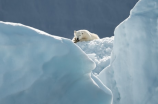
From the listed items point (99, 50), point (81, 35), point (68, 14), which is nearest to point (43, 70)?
point (99, 50)

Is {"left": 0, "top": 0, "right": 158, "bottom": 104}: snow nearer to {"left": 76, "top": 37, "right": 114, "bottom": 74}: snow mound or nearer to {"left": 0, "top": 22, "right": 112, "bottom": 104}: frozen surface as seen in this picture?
{"left": 0, "top": 22, "right": 112, "bottom": 104}: frozen surface

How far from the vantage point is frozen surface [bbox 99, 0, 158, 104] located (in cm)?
331

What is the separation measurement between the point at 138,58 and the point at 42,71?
134 cm

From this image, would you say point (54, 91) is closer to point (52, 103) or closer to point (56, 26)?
point (52, 103)

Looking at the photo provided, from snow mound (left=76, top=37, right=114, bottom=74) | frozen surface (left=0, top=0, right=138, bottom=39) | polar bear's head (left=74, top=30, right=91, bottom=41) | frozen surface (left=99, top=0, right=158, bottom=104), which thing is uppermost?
frozen surface (left=0, top=0, right=138, bottom=39)

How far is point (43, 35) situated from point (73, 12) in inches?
1889

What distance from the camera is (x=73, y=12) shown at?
50062 millimetres

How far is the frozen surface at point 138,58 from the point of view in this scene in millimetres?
3307

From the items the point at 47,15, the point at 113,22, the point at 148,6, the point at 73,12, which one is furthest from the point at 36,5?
the point at 148,6

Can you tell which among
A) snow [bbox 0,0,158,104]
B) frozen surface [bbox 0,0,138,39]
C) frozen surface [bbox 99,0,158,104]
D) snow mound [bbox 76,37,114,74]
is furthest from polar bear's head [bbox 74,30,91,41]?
frozen surface [bbox 0,0,138,39]

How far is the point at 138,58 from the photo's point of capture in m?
3.40

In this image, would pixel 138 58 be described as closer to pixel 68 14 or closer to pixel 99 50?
pixel 99 50

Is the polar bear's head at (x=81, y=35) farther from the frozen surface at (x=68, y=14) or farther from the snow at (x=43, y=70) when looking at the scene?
the frozen surface at (x=68, y=14)

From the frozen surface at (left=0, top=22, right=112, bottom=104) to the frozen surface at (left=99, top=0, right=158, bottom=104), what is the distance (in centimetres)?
89
